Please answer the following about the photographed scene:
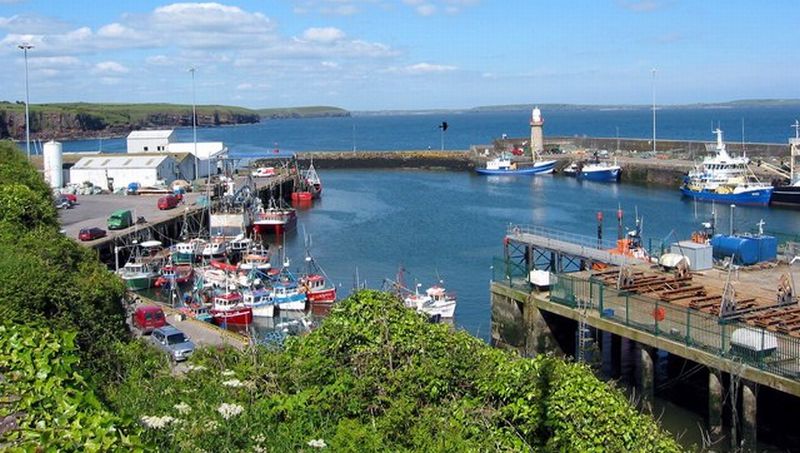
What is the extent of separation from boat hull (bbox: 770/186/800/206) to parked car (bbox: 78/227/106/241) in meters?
42.4

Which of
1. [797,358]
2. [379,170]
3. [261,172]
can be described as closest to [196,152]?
[261,172]

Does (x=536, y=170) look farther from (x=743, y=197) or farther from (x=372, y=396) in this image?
(x=372, y=396)

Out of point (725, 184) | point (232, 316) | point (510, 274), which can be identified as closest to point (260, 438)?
point (510, 274)

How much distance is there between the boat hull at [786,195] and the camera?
57312 mm

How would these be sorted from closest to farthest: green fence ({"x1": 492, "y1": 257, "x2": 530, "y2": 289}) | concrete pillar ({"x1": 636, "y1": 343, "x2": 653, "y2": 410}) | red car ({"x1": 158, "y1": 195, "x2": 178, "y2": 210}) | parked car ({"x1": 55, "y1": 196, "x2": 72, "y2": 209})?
concrete pillar ({"x1": 636, "y1": 343, "x2": 653, "y2": 410}), green fence ({"x1": 492, "y1": 257, "x2": 530, "y2": 289}), parked car ({"x1": 55, "y1": 196, "x2": 72, "y2": 209}), red car ({"x1": 158, "y1": 195, "x2": 178, "y2": 210})

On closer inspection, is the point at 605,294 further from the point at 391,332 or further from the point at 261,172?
the point at 261,172

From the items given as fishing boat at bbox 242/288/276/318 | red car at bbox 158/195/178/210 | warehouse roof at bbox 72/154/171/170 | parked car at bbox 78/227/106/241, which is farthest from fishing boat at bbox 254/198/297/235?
fishing boat at bbox 242/288/276/318

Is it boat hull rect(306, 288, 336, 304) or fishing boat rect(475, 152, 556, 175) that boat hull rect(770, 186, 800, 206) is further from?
boat hull rect(306, 288, 336, 304)

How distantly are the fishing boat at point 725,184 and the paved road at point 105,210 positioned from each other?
34411 millimetres

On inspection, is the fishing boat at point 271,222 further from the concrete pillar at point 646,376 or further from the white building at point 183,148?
the concrete pillar at point 646,376

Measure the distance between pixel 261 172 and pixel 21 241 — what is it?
58.4 meters

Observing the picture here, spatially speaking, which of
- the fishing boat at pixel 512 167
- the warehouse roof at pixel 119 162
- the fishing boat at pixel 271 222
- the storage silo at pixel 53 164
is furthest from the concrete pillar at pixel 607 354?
the fishing boat at pixel 512 167

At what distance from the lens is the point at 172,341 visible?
22.6m

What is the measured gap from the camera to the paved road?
148 ft
